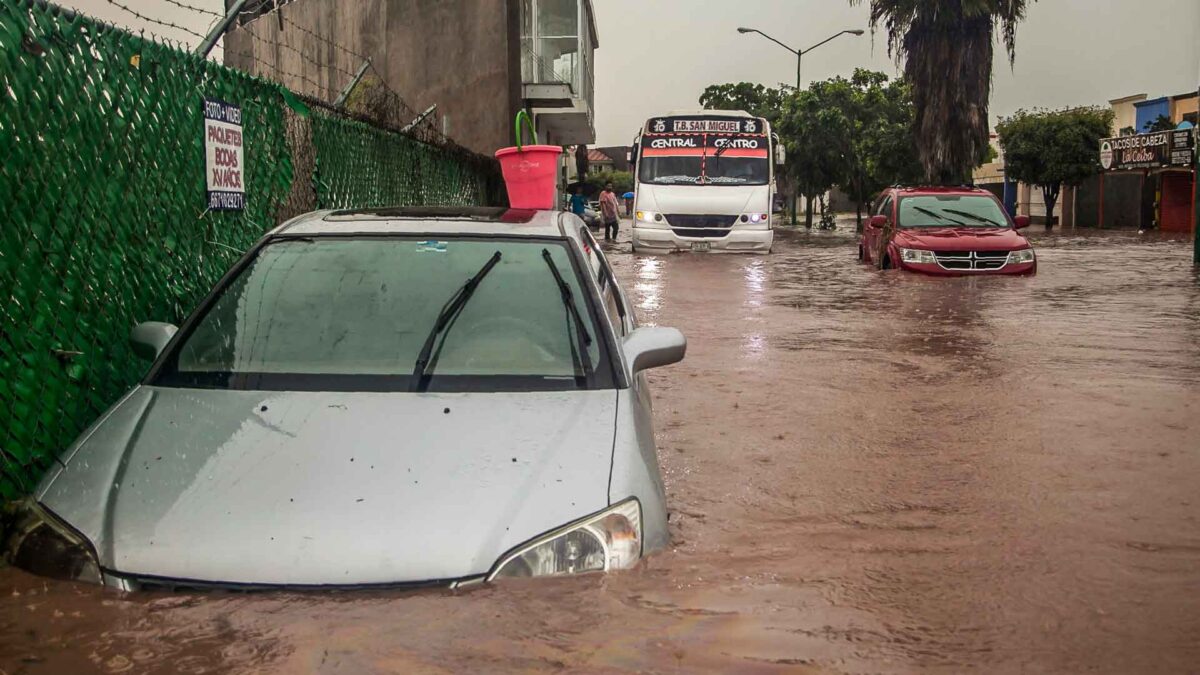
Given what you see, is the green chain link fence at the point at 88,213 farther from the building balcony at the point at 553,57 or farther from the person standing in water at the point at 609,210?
the person standing in water at the point at 609,210

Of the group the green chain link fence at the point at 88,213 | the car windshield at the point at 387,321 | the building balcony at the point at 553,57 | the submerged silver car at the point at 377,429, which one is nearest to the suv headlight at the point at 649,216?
the building balcony at the point at 553,57

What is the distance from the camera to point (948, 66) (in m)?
31.3

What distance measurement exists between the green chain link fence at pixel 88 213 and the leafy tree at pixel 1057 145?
44.4 metres

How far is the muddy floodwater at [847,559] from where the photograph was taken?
3.12 m

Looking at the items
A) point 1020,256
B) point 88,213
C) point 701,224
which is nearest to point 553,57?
point 701,224

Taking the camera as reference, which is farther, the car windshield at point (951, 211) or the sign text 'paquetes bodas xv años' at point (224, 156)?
the car windshield at point (951, 211)

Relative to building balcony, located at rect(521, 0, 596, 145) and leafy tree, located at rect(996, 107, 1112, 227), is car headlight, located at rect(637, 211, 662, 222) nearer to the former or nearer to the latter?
building balcony, located at rect(521, 0, 596, 145)

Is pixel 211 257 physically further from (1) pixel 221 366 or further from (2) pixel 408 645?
(2) pixel 408 645

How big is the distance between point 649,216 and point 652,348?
18321 mm

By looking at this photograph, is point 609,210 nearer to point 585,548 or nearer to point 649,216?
point 649,216

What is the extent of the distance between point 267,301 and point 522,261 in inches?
36.6

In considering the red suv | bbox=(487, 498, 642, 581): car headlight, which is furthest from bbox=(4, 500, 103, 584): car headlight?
the red suv

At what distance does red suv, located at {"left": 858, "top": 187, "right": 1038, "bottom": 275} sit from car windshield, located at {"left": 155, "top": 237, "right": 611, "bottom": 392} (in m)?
12.4

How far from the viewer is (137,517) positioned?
3.24 metres
